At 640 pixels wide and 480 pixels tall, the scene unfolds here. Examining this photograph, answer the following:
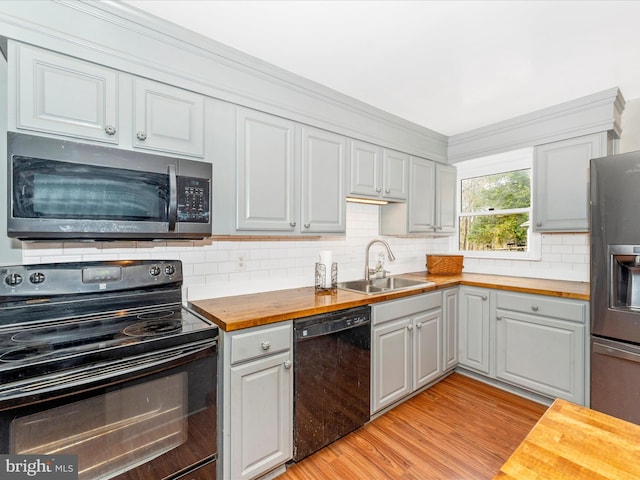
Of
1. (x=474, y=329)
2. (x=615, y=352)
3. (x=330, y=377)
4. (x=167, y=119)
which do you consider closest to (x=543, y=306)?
(x=615, y=352)

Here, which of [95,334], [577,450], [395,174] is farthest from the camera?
[395,174]

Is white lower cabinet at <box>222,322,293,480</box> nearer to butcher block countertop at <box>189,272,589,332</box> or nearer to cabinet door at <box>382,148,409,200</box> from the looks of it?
butcher block countertop at <box>189,272,589,332</box>

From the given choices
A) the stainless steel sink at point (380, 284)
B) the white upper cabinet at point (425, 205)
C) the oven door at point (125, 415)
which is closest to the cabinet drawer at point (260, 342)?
the oven door at point (125, 415)

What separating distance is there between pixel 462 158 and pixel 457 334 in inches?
70.1

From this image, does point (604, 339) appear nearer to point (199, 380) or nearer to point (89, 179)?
point (199, 380)

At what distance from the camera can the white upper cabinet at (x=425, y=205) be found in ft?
9.64

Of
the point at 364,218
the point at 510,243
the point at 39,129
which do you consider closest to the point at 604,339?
the point at 510,243

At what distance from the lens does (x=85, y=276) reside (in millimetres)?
1554

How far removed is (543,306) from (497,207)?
51.7 inches

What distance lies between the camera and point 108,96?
1.46 metres

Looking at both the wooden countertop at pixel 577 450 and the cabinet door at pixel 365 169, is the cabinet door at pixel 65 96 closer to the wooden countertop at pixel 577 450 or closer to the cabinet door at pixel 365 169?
the cabinet door at pixel 365 169

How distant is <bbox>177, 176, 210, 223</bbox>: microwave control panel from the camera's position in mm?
1623

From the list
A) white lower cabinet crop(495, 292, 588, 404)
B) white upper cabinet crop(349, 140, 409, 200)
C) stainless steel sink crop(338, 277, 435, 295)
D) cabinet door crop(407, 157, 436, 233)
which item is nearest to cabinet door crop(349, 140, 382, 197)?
white upper cabinet crop(349, 140, 409, 200)

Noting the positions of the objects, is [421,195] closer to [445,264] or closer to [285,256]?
[445,264]
